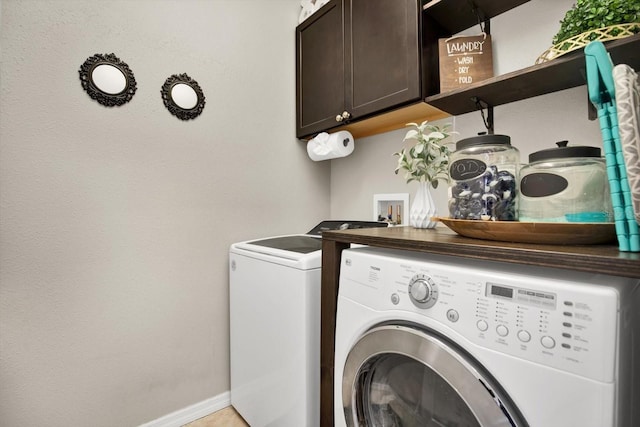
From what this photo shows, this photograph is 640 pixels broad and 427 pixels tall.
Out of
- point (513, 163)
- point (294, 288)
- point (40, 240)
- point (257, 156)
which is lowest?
point (294, 288)

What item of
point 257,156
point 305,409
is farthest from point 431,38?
point 305,409

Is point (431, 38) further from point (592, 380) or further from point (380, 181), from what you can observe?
point (592, 380)

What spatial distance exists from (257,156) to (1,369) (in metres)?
1.45

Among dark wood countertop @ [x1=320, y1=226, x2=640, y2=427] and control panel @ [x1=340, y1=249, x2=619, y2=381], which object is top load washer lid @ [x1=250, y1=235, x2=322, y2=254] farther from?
control panel @ [x1=340, y1=249, x2=619, y2=381]

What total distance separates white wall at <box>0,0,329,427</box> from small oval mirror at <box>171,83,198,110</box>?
0.23 feet

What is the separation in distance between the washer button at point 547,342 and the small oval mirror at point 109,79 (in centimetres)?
176

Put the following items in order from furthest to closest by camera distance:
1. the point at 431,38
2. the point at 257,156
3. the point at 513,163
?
the point at 257,156 → the point at 431,38 → the point at 513,163

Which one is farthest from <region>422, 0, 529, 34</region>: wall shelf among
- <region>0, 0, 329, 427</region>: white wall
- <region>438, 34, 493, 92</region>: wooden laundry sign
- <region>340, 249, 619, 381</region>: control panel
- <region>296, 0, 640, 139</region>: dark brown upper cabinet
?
<region>340, 249, 619, 381</region>: control panel

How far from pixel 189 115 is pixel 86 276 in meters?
0.91

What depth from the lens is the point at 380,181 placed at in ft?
6.01

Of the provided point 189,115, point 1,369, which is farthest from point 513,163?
point 1,369

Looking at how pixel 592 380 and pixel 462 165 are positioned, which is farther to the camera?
pixel 462 165

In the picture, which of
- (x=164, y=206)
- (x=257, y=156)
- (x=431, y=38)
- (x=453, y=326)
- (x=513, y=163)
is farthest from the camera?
(x=257, y=156)

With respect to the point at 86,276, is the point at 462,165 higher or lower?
higher
